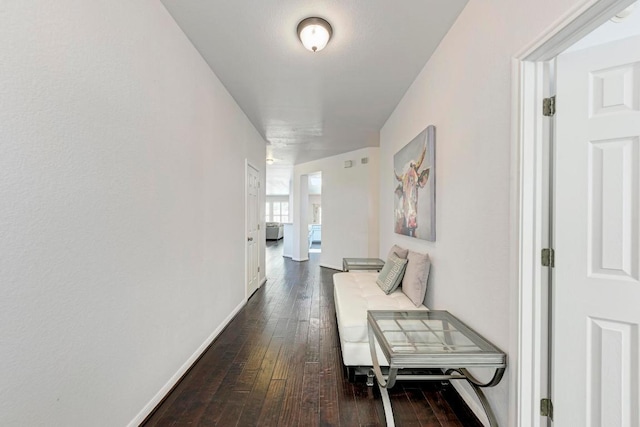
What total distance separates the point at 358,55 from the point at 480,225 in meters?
1.72

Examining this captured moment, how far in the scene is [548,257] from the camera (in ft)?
4.25

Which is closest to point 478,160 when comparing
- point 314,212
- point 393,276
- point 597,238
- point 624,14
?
point 597,238

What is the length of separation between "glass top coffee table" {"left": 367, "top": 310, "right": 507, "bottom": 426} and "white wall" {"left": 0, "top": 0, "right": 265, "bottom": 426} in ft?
4.58

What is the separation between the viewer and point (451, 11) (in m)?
1.86

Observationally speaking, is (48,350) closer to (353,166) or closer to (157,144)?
(157,144)

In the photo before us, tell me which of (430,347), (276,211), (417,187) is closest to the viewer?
(430,347)

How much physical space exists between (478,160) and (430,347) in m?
1.11

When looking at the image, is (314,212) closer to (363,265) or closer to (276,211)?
(276,211)

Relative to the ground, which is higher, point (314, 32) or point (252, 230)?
point (314, 32)

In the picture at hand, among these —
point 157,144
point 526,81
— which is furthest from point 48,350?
point 526,81

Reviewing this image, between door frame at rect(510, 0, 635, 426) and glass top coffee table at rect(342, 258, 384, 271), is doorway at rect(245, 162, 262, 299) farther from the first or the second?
door frame at rect(510, 0, 635, 426)

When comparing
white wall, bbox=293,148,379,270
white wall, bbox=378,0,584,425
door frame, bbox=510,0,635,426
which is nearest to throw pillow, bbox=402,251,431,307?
white wall, bbox=378,0,584,425

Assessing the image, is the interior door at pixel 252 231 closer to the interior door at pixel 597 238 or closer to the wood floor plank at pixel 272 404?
the wood floor plank at pixel 272 404

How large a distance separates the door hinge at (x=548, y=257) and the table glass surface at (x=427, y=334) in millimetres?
505
